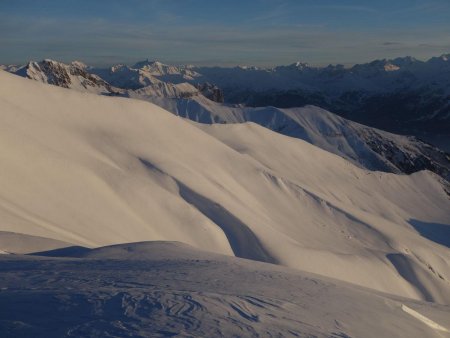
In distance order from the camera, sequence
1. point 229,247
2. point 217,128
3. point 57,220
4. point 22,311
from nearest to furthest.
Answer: point 22,311, point 57,220, point 229,247, point 217,128

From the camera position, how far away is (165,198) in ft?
101

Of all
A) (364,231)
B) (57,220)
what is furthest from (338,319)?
(364,231)

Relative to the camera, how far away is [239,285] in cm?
879

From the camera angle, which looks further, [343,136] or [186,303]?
→ [343,136]

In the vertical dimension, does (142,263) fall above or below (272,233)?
above

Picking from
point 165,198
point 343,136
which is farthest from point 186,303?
point 343,136

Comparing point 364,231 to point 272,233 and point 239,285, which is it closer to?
point 272,233

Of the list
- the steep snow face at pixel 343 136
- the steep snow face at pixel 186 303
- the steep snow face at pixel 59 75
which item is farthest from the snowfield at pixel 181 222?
the steep snow face at pixel 59 75

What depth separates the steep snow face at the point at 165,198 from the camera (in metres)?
24.7

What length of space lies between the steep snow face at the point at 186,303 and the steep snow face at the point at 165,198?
9.15 m

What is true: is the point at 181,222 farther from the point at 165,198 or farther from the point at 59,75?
the point at 59,75

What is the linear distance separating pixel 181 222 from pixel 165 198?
2437mm

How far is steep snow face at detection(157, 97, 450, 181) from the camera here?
396ft

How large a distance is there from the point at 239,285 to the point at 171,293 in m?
1.50
